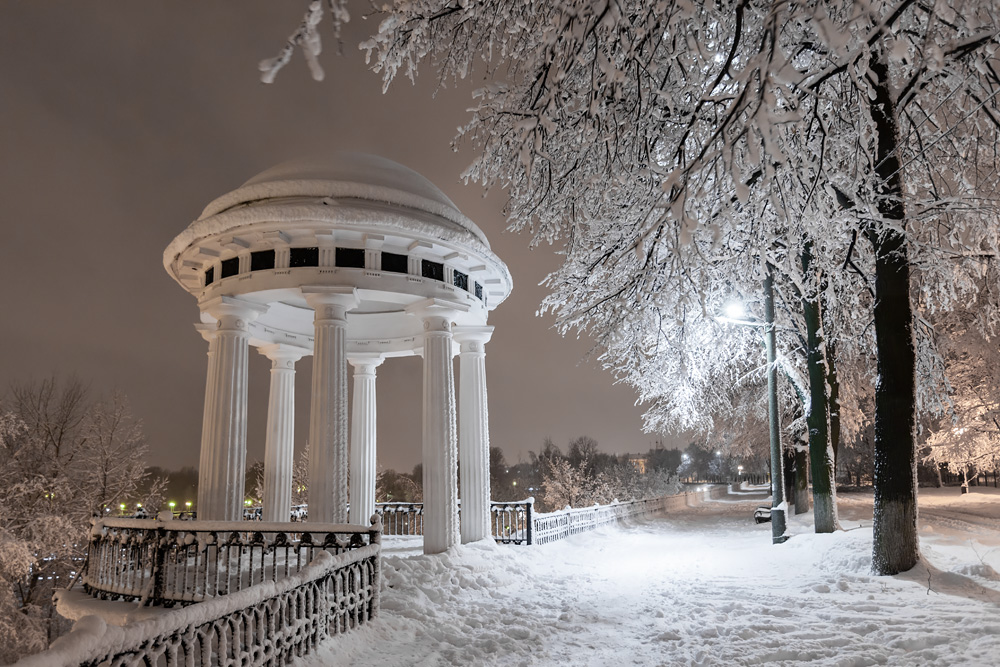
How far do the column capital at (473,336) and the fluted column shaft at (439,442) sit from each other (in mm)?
1885

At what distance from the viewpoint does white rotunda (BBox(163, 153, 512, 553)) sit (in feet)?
43.1

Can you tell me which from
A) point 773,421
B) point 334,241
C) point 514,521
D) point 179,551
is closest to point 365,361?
point 514,521

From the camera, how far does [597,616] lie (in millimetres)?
9164

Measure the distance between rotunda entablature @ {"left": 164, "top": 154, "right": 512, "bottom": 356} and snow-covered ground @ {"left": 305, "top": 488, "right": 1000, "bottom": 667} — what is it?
612 centimetres

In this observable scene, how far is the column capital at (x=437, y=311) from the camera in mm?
14773

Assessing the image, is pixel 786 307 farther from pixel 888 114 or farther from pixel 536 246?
pixel 536 246

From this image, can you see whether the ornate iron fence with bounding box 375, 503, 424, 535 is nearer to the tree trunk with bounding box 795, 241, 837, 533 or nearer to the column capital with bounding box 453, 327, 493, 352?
the column capital with bounding box 453, 327, 493, 352

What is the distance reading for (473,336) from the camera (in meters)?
17.4

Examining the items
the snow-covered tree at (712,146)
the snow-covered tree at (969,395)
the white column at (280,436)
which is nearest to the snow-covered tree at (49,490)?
the white column at (280,436)

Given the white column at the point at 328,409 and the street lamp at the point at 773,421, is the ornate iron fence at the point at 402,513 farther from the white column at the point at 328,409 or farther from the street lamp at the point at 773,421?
the street lamp at the point at 773,421

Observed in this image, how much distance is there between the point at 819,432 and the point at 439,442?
9.22 meters

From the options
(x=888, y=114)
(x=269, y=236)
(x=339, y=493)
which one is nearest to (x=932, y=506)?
(x=888, y=114)

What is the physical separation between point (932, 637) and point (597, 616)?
13.8 ft

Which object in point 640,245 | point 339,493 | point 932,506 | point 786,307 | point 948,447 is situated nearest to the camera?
point 640,245
